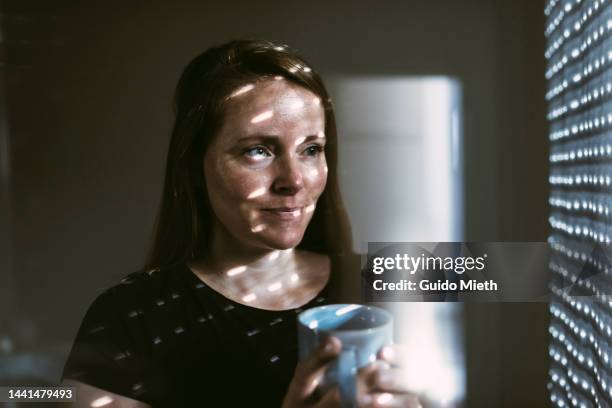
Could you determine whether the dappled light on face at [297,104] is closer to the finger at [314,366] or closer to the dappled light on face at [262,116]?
the dappled light on face at [262,116]

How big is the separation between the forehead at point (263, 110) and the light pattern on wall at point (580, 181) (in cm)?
44

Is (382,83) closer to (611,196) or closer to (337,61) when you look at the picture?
(337,61)

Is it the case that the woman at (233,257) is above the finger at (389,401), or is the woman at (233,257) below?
above

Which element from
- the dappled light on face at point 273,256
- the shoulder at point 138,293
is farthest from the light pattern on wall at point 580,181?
the shoulder at point 138,293

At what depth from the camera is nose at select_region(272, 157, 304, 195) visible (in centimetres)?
89

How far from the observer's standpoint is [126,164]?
0.94m

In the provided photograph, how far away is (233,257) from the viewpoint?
0.94 m

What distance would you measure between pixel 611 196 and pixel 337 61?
516mm

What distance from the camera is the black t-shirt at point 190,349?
925 mm

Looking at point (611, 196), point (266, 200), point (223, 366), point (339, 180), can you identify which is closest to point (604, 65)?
point (611, 196)

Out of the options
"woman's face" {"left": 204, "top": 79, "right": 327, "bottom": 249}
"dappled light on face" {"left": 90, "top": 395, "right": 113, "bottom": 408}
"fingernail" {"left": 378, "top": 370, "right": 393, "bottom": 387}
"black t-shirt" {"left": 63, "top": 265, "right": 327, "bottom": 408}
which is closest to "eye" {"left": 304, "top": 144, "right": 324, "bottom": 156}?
"woman's face" {"left": 204, "top": 79, "right": 327, "bottom": 249}

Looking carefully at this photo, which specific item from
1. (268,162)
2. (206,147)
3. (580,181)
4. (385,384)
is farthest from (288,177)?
(580,181)

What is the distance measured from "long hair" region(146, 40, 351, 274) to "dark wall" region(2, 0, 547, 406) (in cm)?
2

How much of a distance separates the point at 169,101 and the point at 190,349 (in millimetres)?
425
